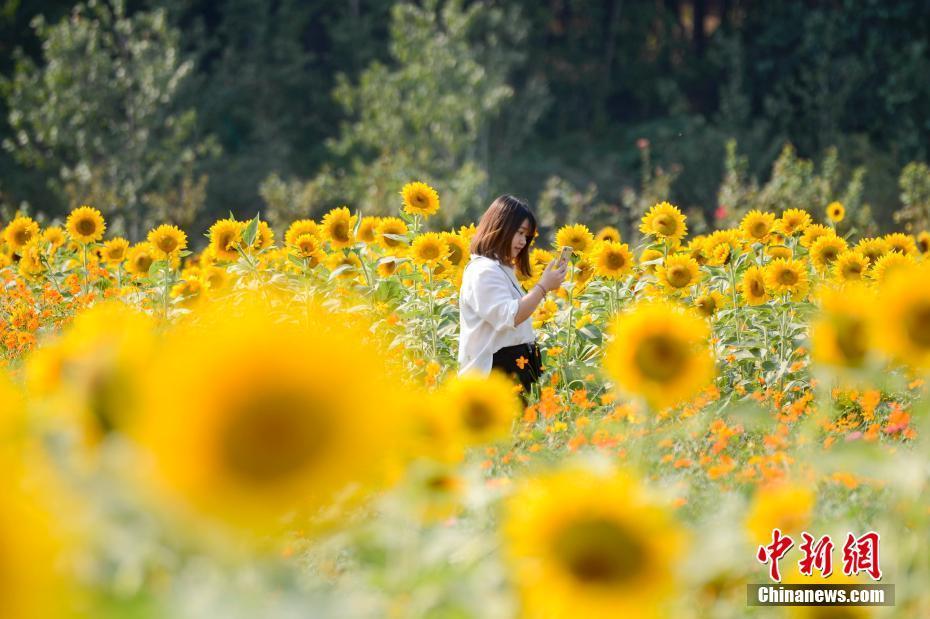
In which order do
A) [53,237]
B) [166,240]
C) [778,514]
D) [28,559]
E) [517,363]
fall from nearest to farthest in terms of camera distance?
1. [28,559]
2. [778,514]
3. [517,363]
4. [166,240]
5. [53,237]

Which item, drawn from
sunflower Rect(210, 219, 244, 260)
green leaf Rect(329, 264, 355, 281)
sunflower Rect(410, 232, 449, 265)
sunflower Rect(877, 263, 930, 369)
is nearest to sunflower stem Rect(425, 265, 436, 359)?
sunflower Rect(410, 232, 449, 265)

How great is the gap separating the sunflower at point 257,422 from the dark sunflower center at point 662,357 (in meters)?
0.65

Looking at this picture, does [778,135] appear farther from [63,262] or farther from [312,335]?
[312,335]

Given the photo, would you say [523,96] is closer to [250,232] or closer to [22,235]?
[22,235]

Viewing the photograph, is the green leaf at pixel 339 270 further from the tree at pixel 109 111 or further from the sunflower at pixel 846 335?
the tree at pixel 109 111

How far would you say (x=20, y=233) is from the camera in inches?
211

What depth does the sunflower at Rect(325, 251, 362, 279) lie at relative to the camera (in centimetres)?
473

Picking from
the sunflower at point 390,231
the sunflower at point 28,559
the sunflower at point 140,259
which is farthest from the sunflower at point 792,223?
the sunflower at point 28,559

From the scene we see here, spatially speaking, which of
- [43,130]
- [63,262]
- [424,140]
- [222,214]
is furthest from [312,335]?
[222,214]

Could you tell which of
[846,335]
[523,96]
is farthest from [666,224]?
[523,96]

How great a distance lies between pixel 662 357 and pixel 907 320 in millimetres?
297

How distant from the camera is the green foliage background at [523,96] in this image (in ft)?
55.2

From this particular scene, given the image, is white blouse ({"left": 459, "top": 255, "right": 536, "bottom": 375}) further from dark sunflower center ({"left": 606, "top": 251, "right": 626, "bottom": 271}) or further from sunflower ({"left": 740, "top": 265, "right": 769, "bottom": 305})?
sunflower ({"left": 740, "top": 265, "right": 769, "bottom": 305})

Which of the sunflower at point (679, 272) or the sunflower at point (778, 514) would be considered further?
the sunflower at point (679, 272)
